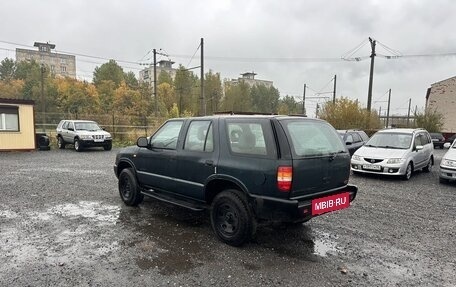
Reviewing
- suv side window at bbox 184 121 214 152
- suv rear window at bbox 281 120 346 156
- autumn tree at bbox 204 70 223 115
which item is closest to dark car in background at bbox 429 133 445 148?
suv rear window at bbox 281 120 346 156

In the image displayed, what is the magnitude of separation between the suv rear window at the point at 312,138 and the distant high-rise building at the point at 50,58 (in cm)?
9245

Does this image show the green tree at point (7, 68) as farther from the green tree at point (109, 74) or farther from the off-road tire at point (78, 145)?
the off-road tire at point (78, 145)

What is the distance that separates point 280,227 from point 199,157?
69.7 inches

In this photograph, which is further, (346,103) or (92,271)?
(346,103)

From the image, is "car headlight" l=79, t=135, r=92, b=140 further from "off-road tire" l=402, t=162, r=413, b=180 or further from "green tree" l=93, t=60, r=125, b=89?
"green tree" l=93, t=60, r=125, b=89

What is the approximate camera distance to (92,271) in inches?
139

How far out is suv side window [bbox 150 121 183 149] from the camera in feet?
17.1

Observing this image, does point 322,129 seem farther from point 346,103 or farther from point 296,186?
point 346,103

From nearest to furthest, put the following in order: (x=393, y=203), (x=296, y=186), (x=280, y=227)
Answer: (x=296, y=186) → (x=280, y=227) → (x=393, y=203)

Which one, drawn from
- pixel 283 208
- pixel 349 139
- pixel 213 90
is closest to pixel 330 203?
pixel 283 208

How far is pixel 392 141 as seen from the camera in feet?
33.7

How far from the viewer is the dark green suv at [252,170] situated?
3.79 metres

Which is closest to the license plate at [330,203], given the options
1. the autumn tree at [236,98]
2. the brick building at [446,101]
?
the brick building at [446,101]

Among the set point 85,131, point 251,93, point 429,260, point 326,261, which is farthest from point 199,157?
point 251,93
